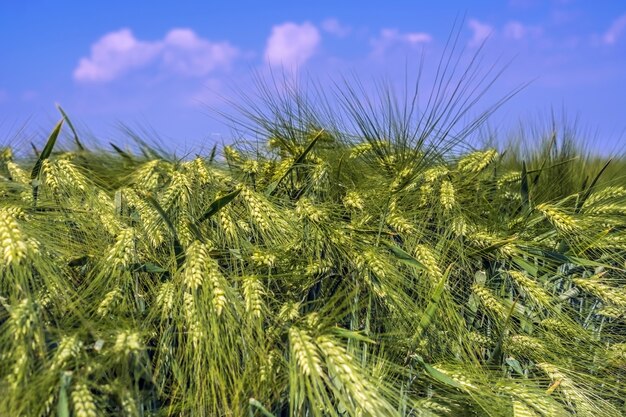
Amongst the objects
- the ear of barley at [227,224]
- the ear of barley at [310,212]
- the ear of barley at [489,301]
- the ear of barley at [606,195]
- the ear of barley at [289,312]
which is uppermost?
the ear of barley at [606,195]

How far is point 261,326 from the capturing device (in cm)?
147

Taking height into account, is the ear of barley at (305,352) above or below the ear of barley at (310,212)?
below

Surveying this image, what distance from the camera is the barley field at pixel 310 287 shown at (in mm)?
1328

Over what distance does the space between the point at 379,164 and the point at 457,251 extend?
45 cm

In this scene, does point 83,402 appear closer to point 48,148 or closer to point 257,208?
point 257,208


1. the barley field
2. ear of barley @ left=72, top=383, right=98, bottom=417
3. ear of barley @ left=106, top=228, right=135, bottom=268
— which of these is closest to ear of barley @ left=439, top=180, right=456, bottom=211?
the barley field

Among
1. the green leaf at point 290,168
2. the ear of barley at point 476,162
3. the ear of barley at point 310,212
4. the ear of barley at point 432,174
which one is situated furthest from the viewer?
the ear of barley at point 476,162

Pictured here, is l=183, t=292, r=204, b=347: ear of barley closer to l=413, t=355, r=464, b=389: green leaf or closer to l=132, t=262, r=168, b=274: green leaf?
l=132, t=262, r=168, b=274: green leaf

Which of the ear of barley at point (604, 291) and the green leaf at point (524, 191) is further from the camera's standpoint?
the green leaf at point (524, 191)

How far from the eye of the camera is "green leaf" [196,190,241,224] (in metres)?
1.57

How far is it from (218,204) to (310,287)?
1.00 feet

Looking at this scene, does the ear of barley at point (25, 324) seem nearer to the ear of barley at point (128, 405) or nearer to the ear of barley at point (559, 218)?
the ear of barley at point (128, 405)

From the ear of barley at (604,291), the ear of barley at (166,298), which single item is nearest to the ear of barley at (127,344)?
the ear of barley at (166,298)

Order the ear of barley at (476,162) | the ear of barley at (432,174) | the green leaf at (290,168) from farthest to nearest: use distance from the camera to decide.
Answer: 1. the ear of barley at (476,162)
2. the ear of barley at (432,174)
3. the green leaf at (290,168)
